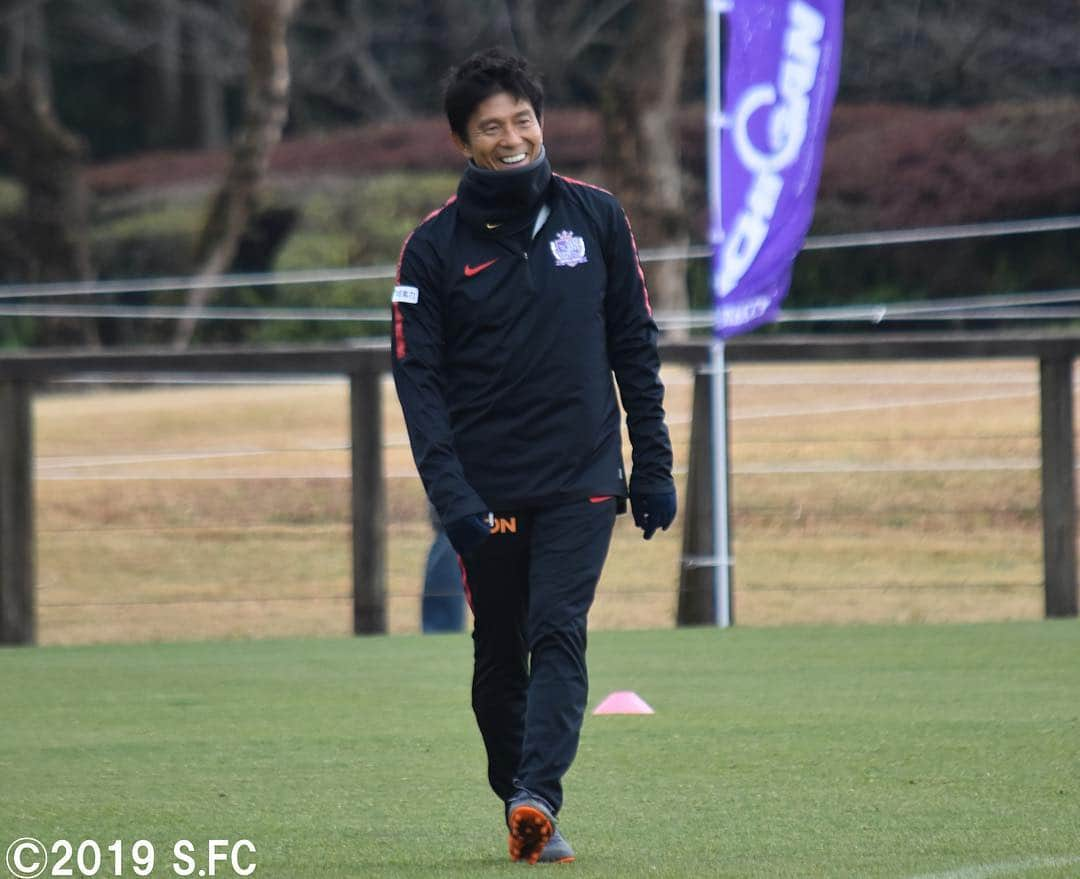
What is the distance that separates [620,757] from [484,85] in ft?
7.16

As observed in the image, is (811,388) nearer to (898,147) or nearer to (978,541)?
(978,541)

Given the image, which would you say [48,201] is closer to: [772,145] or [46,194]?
[46,194]

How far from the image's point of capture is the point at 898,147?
23750 millimetres

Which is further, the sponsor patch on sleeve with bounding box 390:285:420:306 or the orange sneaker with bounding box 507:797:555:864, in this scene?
the sponsor patch on sleeve with bounding box 390:285:420:306

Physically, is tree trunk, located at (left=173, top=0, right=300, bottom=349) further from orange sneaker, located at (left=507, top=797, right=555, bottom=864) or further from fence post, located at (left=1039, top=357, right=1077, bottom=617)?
orange sneaker, located at (left=507, top=797, right=555, bottom=864)

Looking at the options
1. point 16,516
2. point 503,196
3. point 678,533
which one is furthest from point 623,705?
point 678,533

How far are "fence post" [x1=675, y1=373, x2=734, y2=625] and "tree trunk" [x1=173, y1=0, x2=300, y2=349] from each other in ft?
40.0

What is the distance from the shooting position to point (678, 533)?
534 inches

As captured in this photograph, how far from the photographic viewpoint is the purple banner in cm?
948

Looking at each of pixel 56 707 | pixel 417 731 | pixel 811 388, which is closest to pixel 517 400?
pixel 417 731

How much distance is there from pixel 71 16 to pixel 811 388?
23.8 m

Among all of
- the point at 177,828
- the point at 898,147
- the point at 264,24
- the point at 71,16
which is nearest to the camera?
the point at 177,828

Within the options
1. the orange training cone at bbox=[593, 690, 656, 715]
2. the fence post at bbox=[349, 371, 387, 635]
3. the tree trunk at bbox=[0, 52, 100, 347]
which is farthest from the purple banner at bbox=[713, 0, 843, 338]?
the tree trunk at bbox=[0, 52, 100, 347]

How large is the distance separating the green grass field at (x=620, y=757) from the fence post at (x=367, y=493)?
2.17ft
